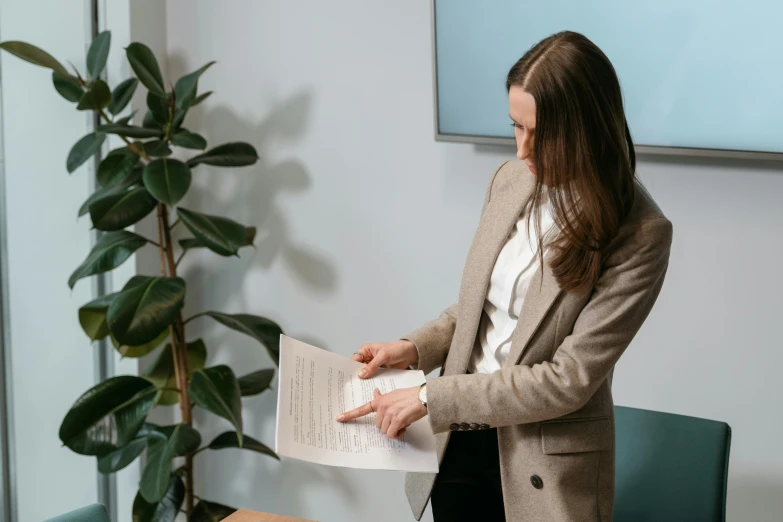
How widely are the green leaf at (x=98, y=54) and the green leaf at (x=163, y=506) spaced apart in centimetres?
130

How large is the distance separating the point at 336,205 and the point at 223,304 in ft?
2.01

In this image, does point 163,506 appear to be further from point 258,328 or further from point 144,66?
point 144,66

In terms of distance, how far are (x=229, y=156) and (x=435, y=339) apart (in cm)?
120

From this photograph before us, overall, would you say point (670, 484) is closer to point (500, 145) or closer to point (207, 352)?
point (500, 145)

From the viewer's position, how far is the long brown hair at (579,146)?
1.32m

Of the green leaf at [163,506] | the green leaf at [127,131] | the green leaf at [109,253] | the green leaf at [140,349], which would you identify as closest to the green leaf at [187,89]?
the green leaf at [127,131]

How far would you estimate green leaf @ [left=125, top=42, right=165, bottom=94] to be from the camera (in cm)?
251

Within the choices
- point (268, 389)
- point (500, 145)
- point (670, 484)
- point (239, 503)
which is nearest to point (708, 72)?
point (500, 145)

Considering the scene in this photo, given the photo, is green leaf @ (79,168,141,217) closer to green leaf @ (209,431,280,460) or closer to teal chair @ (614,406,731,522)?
green leaf @ (209,431,280,460)

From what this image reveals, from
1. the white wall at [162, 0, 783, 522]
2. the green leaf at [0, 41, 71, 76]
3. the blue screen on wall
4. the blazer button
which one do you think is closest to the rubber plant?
the green leaf at [0, 41, 71, 76]

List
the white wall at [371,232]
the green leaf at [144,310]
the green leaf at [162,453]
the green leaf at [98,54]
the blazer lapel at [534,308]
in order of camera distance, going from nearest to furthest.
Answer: the blazer lapel at [534,308] → the white wall at [371,232] → the green leaf at [144,310] → the green leaf at [162,453] → the green leaf at [98,54]

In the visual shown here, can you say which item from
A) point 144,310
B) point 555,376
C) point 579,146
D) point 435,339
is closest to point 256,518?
point 435,339

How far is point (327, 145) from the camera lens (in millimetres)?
2727

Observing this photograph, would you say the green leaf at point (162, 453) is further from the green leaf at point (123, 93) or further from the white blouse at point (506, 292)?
the white blouse at point (506, 292)
